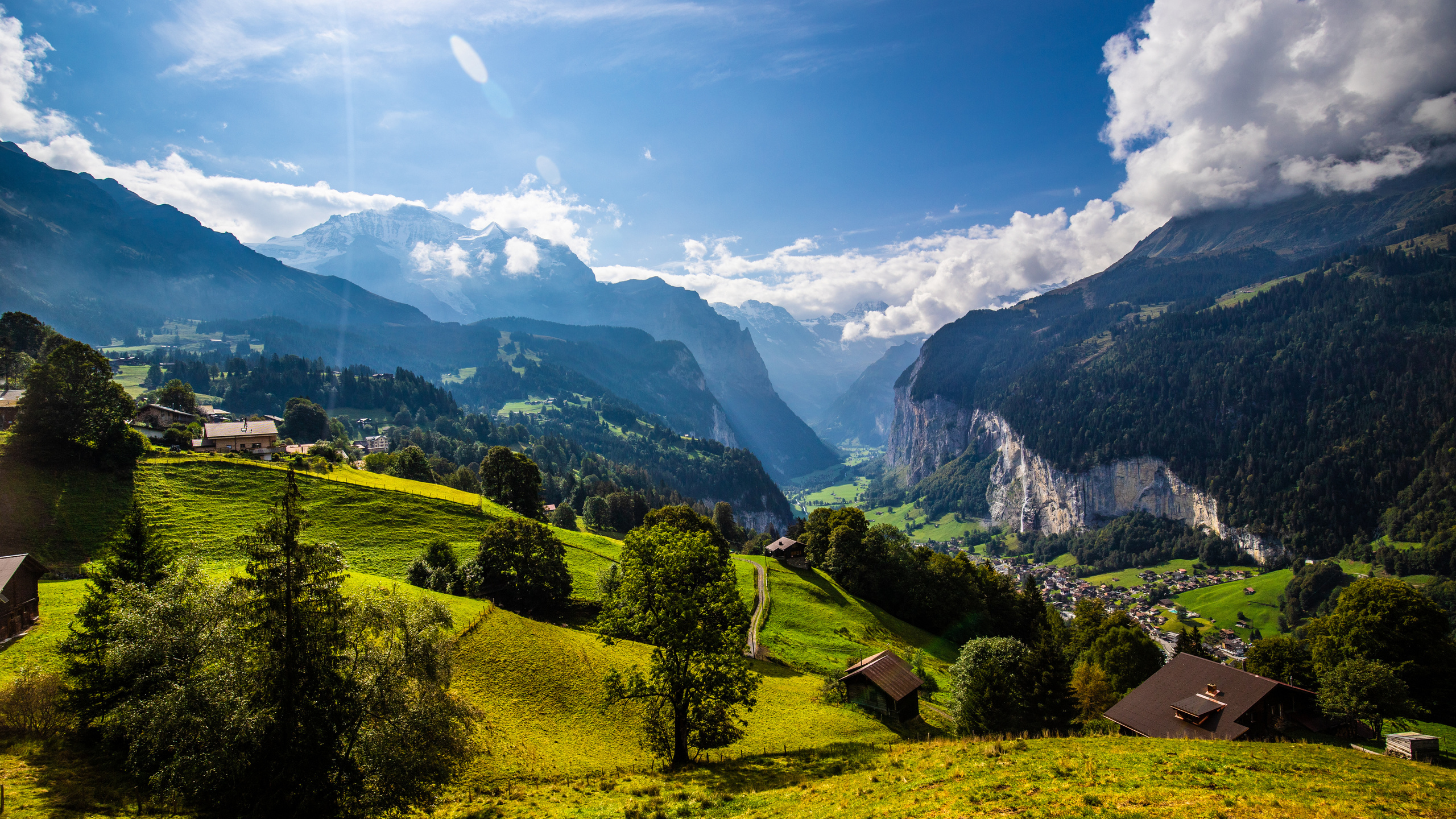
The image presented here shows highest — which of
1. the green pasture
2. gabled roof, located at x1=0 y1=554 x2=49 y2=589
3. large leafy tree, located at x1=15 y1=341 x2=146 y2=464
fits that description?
large leafy tree, located at x1=15 y1=341 x2=146 y2=464

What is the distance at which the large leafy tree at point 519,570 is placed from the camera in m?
49.2

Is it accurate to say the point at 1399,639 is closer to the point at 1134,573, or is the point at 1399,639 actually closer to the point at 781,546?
the point at 781,546

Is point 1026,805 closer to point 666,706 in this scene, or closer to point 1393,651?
point 666,706

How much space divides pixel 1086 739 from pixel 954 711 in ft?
55.2

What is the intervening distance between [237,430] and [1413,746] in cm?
12781

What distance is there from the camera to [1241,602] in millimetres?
141875

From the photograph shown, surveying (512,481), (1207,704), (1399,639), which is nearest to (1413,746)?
(1207,704)

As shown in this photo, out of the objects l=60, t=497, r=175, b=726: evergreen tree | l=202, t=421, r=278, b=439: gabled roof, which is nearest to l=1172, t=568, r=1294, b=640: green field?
l=60, t=497, r=175, b=726: evergreen tree

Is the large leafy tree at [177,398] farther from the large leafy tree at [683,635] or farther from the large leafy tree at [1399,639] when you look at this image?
the large leafy tree at [1399,639]

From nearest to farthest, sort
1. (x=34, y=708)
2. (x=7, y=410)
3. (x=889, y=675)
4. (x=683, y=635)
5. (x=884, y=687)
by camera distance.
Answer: (x=34, y=708)
(x=683, y=635)
(x=884, y=687)
(x=889, y=675)
(x=7, y=410)

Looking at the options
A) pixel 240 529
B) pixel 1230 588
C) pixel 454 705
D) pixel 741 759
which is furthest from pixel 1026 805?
pixel 1230 588

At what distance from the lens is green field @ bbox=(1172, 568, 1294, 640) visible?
13112 cm

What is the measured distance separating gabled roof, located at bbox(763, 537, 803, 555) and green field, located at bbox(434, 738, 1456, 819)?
2301 inches

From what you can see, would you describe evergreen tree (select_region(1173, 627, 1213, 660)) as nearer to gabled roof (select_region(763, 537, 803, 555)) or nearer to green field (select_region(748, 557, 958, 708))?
green field (select_region(748, 557, 958, 708))
